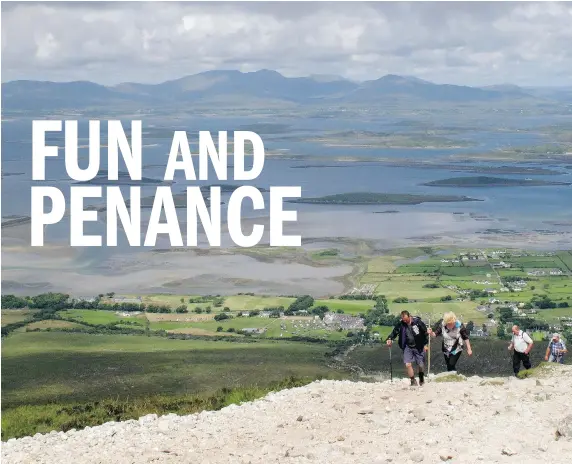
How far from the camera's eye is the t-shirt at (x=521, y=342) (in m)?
15.4

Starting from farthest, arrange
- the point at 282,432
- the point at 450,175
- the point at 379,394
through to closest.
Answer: the point at 450,175, the point at 379,394, the point at 282,432

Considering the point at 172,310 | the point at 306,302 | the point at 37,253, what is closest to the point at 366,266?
the point at 306,302

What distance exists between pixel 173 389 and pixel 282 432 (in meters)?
15.8

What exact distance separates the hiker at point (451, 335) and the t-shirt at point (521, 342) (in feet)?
3.90

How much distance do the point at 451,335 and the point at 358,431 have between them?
3.24 metres

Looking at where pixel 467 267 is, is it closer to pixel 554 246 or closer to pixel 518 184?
pixel 554 246

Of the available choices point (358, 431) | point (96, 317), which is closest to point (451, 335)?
point (358, 431)

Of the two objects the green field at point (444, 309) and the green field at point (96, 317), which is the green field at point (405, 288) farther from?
the green field at point (96, 317)

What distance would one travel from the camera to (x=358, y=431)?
1188cm

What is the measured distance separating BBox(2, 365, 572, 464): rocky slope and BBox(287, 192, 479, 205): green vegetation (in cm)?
8765

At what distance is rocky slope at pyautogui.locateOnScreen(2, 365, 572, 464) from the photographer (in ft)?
35.3

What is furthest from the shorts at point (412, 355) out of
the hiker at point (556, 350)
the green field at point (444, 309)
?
the green field at point (444, 309)

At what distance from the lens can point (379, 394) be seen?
44.4 ft

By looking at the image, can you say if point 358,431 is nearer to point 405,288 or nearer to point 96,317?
point 96,317
